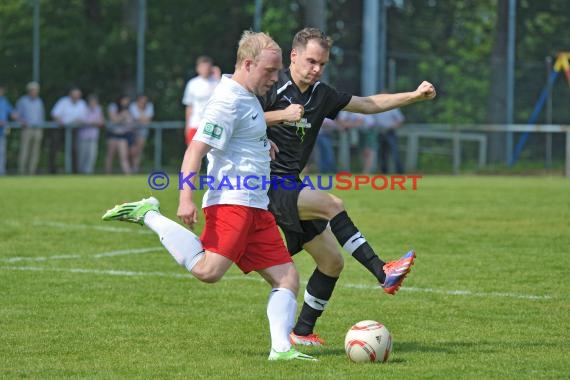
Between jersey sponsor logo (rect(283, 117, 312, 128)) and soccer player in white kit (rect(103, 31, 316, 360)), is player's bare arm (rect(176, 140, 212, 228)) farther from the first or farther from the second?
jersey sponsor logo (rect(283, 117, 312, 128))

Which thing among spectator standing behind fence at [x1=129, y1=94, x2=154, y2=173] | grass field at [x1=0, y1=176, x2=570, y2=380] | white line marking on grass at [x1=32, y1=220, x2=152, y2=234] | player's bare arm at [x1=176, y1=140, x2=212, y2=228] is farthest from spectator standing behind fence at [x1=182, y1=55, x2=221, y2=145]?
player's bare arm at [x1=176, y1=140, x2=212, y2=228]

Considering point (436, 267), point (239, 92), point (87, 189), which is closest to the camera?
point (239, 92)

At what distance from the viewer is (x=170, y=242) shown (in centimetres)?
649

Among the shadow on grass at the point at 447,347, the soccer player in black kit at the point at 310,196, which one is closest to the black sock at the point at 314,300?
the soccer player in black kit at the point at 310,196

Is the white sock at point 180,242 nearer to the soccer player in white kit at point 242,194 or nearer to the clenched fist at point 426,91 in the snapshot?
the soccer player in white kit at point 242,194

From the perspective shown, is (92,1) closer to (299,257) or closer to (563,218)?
(563,218)

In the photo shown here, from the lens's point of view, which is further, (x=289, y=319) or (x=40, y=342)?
(x=40, y=342)

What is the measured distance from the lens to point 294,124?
7.09 m

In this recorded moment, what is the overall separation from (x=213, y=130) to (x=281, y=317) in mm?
1048

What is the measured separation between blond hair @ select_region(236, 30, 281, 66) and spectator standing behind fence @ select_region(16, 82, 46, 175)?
19.4 m

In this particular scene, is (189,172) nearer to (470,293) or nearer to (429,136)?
(470,293)

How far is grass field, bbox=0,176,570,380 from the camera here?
6.16 m

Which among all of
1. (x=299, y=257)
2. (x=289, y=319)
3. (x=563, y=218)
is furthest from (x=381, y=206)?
(x=289, y=319)

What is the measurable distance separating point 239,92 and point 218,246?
81cm
